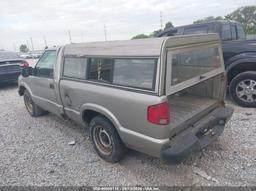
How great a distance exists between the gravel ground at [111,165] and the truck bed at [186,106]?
0.67m

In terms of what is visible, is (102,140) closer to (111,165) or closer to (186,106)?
(111,165)

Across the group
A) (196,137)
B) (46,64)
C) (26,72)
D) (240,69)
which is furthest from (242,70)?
(26,72)

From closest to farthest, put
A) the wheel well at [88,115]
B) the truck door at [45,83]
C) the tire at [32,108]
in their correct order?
the wheel well at [88,115] < the truck door at [45,83] < the tire at [32,108]

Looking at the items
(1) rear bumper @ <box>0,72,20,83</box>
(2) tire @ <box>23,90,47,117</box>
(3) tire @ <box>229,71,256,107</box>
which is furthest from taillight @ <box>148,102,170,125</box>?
(1) rear bumper @ <box>0,72,20,83</box>

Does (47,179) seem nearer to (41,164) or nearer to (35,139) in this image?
(41,164)

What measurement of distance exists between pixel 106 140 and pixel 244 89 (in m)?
3.44

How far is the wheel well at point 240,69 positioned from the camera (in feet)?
16.1

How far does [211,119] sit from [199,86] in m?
0.89

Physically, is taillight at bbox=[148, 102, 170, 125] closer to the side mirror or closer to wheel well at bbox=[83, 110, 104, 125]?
wheel well at bbox=[83, 110, 104, 125]

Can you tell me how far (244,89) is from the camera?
193 inches

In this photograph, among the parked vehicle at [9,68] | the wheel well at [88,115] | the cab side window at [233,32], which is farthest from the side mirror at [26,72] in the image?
the cab side window at [233,32]

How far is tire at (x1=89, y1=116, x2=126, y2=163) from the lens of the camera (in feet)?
9.93

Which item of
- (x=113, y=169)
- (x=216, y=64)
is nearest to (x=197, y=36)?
(x=216, y=64)

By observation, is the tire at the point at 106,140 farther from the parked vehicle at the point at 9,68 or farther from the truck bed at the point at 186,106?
the parked vehicle at the point at 9,68
